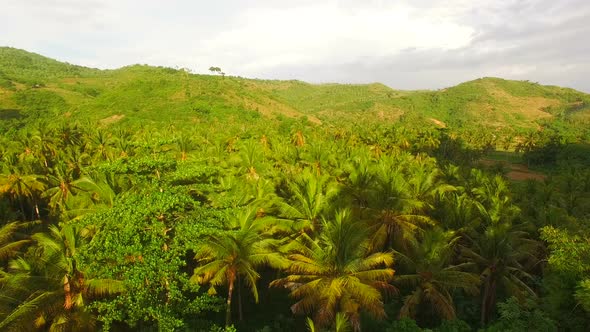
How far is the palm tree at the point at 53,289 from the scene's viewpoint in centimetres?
→ 1576

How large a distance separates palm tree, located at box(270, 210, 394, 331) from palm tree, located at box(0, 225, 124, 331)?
8.44 m

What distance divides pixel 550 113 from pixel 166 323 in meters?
214

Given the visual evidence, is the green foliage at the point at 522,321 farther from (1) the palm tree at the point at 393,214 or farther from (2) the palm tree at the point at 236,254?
(2) the palm tree at the point at 236,254

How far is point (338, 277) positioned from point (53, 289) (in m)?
12.8

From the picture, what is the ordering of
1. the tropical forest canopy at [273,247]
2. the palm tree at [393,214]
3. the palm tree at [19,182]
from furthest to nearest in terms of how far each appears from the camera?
the palm tree at [19,182] < the palm tree at [393,214] < the tropical forest canopy at [273,247]

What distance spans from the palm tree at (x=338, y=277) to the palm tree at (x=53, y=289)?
27.7 feet

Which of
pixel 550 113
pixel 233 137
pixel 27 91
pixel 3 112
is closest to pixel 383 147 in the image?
pixel 233 137

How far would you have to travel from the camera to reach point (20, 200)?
40.0m

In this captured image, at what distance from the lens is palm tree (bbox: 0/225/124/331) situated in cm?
1576

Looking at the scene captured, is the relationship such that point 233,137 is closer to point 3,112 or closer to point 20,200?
point 20,200

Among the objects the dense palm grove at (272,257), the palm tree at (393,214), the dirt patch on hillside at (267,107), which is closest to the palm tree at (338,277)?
the dense palm grove at (272,257)

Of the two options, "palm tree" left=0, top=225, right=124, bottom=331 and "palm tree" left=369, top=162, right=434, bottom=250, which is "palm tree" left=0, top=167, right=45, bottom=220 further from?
"palm tree" left=369, top=162, right=434, bottom=250

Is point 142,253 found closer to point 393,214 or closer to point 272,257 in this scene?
point 272,257

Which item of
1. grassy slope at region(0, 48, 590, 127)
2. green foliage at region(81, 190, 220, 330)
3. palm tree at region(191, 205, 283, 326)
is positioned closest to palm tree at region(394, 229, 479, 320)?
palm tree at region(191, 205, 283, 326)
